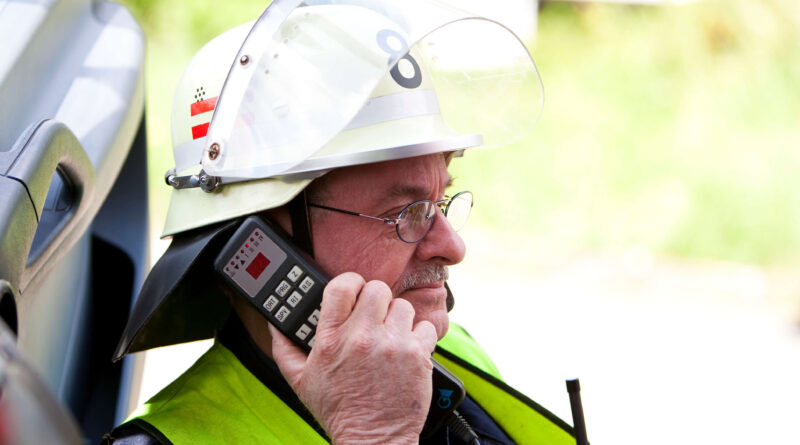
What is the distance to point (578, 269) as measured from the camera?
27.1 ft

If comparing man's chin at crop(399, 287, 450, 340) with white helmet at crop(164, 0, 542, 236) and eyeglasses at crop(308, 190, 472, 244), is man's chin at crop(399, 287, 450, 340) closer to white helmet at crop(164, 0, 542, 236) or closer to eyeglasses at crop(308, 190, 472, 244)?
eyeglasses at crop(308, 190, 472, 244)

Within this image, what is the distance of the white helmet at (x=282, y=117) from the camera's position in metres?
1.89

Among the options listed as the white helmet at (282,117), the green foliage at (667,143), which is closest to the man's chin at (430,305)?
the white helmet at (282,117)

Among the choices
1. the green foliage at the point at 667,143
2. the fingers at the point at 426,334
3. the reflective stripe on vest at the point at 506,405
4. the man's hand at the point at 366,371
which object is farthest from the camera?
the green foliage at the point at 667,143

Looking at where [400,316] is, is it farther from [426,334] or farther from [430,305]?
[430,305]

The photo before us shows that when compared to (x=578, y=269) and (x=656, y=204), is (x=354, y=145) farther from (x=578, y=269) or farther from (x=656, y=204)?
(x=656, y=204)

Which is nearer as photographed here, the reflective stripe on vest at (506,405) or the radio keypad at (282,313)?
the radio keypad at (282,313)

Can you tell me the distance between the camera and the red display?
1939mm

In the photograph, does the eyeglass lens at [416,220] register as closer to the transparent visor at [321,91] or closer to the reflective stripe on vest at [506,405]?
the transparent visor at [321,91]

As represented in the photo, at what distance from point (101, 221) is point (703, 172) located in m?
7.57

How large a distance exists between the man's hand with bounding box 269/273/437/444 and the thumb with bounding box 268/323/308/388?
0.07 feet

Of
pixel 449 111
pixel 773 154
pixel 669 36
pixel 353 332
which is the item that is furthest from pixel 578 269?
pixel 353 332

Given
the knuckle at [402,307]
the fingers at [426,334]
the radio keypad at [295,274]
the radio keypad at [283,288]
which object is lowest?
the fingers at [426,334]

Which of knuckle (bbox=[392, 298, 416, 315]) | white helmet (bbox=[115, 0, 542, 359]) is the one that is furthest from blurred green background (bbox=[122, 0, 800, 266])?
knuckle (bbox=[392, 298, 416, 315])
